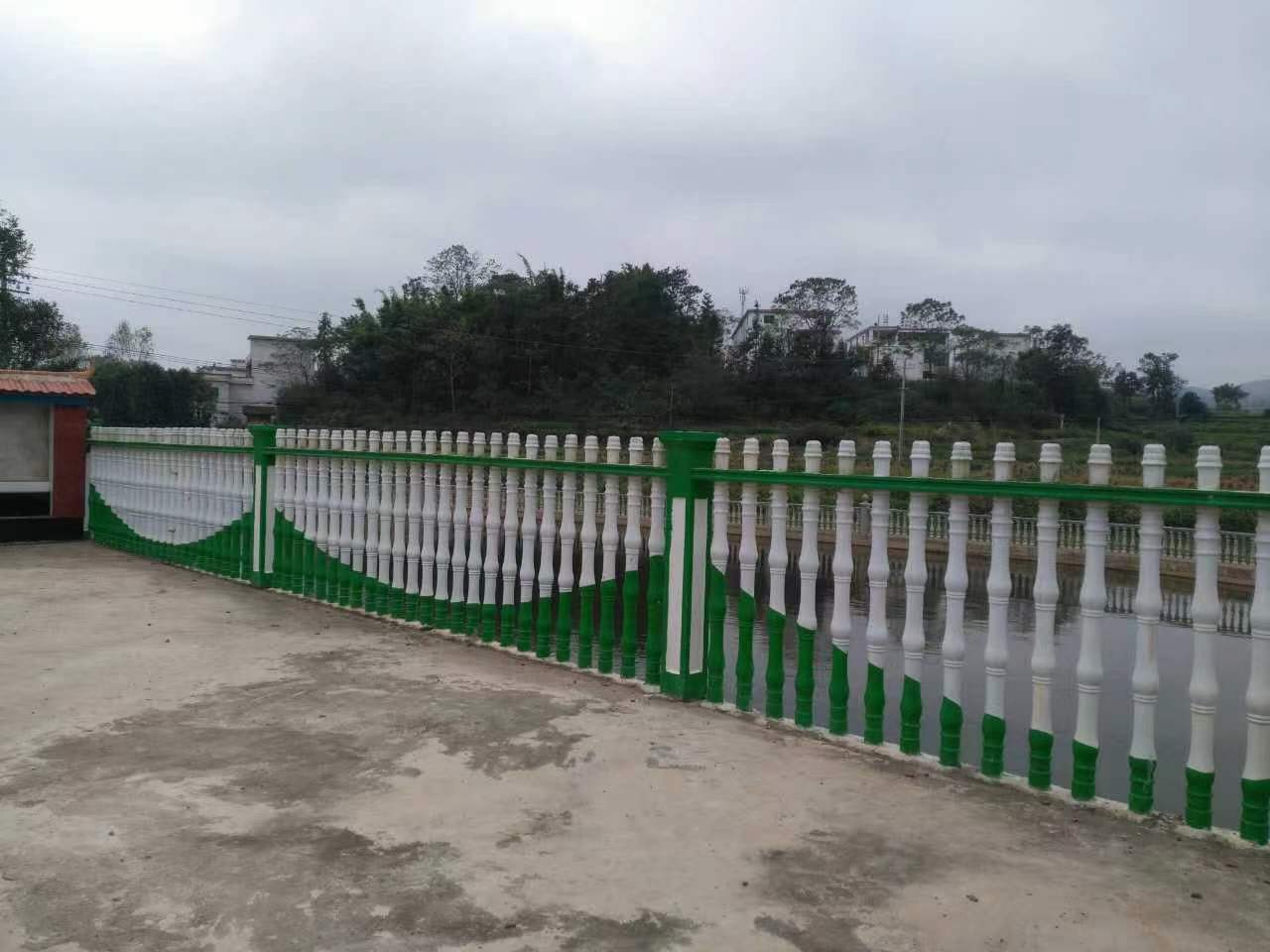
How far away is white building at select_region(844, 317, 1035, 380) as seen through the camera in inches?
2018

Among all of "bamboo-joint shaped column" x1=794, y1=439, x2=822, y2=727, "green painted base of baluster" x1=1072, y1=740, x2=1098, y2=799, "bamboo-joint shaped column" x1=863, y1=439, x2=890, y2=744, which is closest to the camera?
"green painted base of baluster" x1=1072, y1=740, x2=1098, y2=799

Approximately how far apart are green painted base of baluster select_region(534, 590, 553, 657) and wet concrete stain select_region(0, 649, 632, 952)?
2.39 ft

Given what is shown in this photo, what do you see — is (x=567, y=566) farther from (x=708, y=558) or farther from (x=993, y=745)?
(x=993, y=745)

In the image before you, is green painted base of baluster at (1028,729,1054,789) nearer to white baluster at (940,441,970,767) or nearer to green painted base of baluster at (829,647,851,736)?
white baluster at (940,441,970,767)

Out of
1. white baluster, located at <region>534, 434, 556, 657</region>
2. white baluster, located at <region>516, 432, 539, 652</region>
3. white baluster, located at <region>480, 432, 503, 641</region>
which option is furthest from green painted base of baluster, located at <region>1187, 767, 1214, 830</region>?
white baluster, located at <region>480, 432, 503, 641</region>

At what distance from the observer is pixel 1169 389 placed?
5472 cm

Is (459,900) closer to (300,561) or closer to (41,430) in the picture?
(300,561)

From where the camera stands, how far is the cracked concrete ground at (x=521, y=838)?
7.77 feet

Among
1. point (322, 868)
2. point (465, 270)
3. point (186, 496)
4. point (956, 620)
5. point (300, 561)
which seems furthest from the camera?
point (465, 270)

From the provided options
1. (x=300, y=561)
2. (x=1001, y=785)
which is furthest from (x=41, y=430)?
(x=1001, y=785)

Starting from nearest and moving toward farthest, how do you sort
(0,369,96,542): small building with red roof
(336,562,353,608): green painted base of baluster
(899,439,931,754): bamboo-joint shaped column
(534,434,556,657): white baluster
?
(899,439,931,754): bamboo-joint shaped column, (534,434,556,657): white baluster, (336,562,353,608): green painted base of baluster, (0,369,96,542): small building with red roof

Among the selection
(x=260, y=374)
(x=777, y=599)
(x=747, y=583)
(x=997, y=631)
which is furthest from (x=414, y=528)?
(x=260, y=374)

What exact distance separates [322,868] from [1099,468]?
2.80m

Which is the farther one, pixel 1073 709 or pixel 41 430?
pixel 41 430
